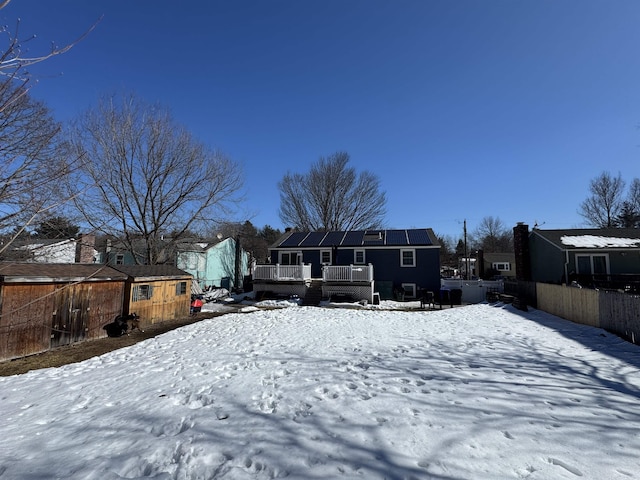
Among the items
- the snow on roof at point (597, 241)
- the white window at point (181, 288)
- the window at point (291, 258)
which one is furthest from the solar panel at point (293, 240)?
the snow on roof at point (597, 241)

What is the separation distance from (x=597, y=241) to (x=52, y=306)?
28233 mm

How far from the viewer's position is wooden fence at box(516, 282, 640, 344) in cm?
882

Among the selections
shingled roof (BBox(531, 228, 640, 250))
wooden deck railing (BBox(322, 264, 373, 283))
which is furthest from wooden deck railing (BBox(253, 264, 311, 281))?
shingled roof (BBox(531, 228, 640, 250))

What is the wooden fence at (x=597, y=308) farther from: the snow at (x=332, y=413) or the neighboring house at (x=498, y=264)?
the neighboring house at (x=498, y=264)

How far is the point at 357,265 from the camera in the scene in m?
22.7

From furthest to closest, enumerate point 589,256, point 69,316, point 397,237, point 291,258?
point 291,258 < point 397,237 < point 589,256 < point 69,316

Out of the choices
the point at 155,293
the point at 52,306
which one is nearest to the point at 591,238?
the point at 155,293

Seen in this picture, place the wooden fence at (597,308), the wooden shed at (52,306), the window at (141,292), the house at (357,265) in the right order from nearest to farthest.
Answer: the wooden shed at (52,306) < the wooden fence at (597,308) < the window at (141,292) < the house at (357,265)

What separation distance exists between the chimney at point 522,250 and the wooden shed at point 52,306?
24.6m

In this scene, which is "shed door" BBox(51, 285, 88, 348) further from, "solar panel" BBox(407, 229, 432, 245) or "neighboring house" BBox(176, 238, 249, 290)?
"solar panel" BBox(407, 229, 432, 245)

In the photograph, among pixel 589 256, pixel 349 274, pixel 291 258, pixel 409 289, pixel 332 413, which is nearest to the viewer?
pixel 332 413

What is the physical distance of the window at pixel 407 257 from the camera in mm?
21959

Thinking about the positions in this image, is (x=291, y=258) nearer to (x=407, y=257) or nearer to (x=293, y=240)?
(x=293, y=240)

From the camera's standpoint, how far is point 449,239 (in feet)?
245
